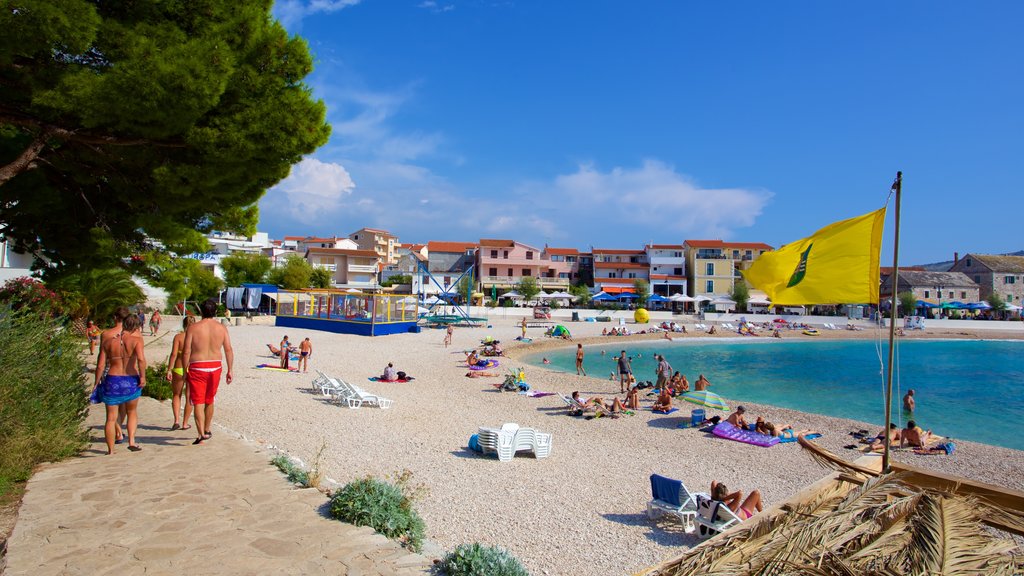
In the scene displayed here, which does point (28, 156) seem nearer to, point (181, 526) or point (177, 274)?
point (177, 274)

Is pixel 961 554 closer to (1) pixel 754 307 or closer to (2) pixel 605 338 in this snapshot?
(2) pixel 605 338

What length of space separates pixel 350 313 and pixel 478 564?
32.0 metres

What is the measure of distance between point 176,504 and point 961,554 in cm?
571

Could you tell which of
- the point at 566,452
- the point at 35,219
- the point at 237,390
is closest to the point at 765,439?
the point at 566,452

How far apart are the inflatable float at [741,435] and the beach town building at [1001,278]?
77.4m

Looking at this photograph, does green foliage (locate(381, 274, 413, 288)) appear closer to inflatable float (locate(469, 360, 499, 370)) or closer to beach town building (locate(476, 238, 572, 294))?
beach town building (locate(476, 238, 572, 294))

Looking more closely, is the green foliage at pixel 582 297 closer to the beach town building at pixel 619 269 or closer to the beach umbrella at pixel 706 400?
the beach town building at pixel 619 269

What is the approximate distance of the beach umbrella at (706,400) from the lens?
609 inches

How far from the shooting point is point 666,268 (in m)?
69.9

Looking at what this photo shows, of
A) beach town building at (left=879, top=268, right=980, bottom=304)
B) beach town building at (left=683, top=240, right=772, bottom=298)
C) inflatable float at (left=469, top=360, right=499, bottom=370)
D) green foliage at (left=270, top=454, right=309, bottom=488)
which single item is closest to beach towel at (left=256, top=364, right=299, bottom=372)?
inflatable float at (left=469, top=360, right=499, bottom=370)

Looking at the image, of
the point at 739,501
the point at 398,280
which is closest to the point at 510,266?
the point at 398,280

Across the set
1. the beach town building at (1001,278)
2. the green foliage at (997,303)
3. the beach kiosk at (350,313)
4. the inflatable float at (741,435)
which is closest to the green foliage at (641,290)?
the beach kiosk at (350,313)

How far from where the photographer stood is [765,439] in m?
12.5

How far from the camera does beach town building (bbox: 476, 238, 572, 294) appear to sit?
226 ft
